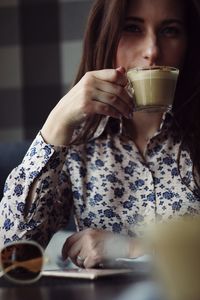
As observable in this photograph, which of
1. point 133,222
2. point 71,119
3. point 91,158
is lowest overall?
point 133,222

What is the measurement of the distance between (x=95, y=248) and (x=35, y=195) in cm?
24

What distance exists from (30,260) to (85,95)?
540mm

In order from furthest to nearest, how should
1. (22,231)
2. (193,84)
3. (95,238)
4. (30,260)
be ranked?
(193,84) < (22,231) < (95,238) < (30,260)

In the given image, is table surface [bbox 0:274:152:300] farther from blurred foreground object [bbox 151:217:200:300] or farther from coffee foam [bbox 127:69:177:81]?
coffee foam [bbox 127:69:177:81]

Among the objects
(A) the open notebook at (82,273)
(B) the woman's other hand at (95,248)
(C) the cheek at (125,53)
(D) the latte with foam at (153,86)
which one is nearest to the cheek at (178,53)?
(C) the cheek at (125,53)

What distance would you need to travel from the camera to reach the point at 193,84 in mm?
1795

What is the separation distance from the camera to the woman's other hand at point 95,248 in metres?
1.41

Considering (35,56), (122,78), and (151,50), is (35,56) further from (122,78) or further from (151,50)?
(122,78)

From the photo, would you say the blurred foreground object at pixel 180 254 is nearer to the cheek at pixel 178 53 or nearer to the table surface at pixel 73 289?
the table surface at pixel 73 289

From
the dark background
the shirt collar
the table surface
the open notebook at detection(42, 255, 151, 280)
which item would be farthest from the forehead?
the dark background

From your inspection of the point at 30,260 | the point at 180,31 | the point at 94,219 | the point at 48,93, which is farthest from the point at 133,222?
the point at 48,93

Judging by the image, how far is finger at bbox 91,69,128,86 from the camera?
1.44 metres

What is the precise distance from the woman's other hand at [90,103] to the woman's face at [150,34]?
227 mm

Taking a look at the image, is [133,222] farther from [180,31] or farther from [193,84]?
[180,31]
